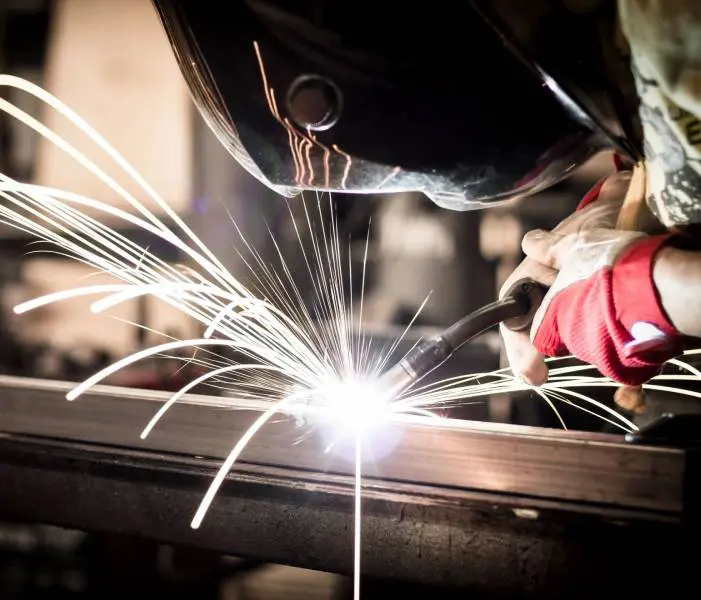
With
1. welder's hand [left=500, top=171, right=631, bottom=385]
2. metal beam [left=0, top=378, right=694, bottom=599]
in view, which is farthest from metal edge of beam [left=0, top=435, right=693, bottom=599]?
welder's hand [left=500, top=171, right=631, bottom=385]

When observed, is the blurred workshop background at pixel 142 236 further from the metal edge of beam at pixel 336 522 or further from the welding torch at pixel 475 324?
the welding torch at pixel 475 324

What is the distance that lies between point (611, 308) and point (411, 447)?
29cm

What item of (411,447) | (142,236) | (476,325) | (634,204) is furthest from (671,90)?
(142,236)

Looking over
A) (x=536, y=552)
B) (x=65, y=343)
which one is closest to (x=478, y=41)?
(x=536, y=552)

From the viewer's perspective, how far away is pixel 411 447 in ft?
2.44

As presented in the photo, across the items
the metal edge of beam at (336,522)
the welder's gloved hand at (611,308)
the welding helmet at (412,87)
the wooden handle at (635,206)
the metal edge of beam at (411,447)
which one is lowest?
the metal edge of beam at (336,522)

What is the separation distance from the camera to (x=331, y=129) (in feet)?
2.01

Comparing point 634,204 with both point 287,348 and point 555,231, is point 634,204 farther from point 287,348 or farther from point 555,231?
point 287,348

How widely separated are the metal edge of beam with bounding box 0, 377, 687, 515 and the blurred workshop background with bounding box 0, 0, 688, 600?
0.15m

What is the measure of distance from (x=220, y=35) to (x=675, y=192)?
1.32ft

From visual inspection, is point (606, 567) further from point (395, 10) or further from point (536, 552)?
point (395, 10)

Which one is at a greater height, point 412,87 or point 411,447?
point 412,87

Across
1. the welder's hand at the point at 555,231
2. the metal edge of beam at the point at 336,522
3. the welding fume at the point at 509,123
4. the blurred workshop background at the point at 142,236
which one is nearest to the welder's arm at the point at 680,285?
the welding fume at the point at 509,123

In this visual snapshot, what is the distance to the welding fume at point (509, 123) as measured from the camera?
526 mm
